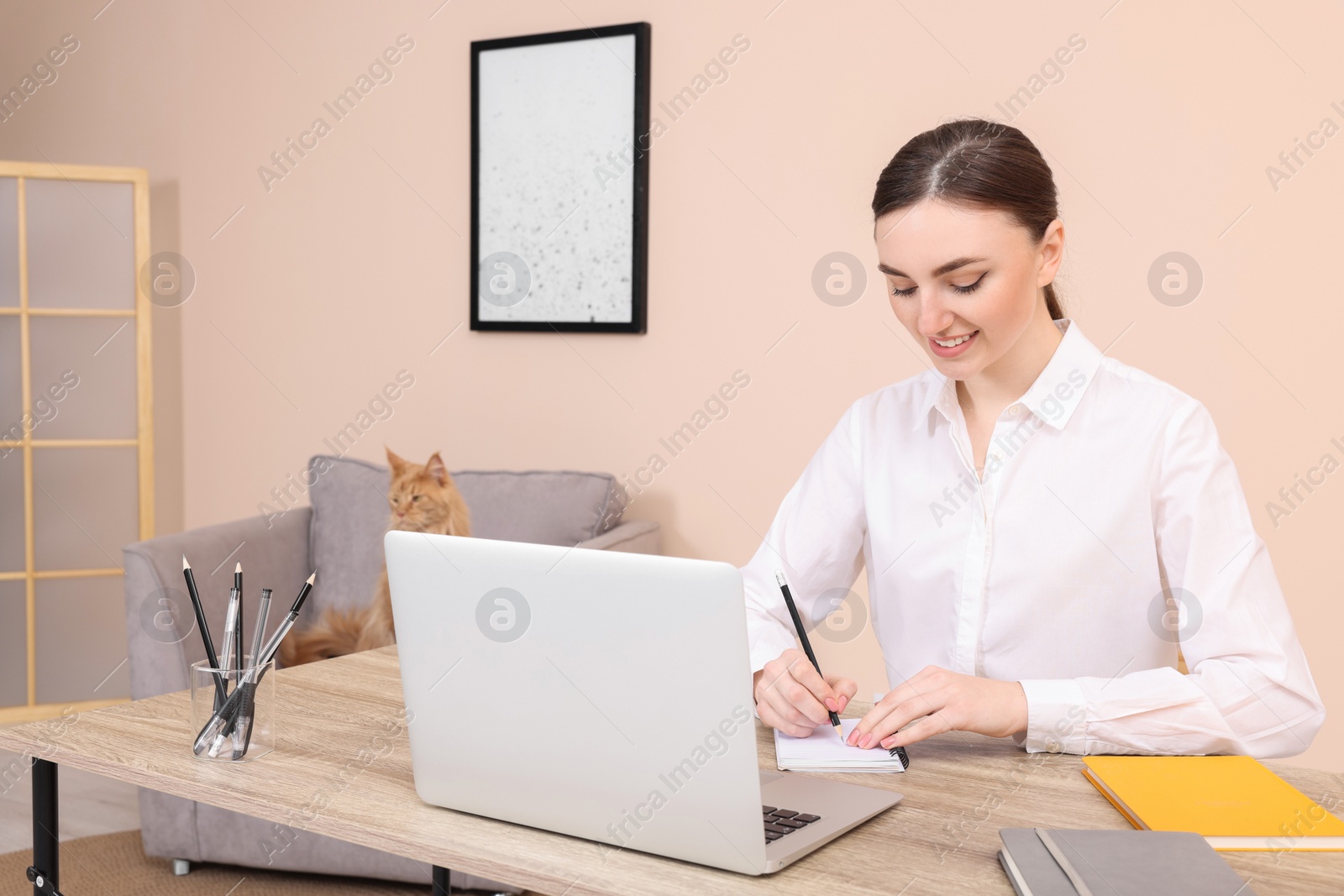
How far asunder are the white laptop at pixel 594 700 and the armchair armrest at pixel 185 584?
1.34 m

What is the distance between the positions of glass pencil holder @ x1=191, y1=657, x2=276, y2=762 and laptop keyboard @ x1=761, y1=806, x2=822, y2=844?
53cm

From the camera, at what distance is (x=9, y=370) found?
12.0 feet

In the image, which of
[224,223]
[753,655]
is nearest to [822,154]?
[753,655]

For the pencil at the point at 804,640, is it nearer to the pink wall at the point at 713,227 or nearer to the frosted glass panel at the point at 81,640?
the pink wall at the point at 713,227

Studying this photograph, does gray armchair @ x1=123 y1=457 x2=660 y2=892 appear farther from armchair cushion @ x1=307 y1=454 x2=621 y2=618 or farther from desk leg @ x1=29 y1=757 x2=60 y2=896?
desk leg @ x1=29 y1=757 x2=60 y2=896

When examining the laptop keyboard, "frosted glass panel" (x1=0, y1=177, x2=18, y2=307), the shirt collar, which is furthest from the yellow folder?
"frosted glass panel" (x1=0, y1=177, x2=18, y2=307)

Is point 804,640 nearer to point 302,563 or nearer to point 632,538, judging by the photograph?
point 632,538

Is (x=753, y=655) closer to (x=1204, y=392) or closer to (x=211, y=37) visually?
(x=1204, y=392)

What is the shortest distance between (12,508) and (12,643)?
430mm

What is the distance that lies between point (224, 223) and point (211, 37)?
610mm

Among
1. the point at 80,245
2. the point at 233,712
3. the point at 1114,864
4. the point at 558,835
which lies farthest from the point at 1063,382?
the point at 80,245

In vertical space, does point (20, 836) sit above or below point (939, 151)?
below

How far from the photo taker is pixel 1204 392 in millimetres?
2492

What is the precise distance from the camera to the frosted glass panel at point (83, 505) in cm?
374
